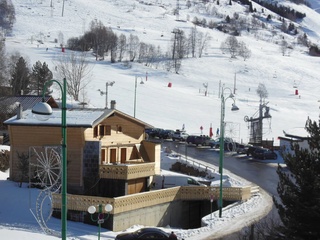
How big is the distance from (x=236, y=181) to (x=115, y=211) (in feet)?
41.6

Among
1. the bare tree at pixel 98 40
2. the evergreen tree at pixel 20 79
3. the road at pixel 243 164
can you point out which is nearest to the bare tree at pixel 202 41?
the bare tree at pixel 98 40

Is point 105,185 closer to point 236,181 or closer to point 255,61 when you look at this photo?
point 236,181

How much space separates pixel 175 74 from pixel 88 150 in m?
76.8

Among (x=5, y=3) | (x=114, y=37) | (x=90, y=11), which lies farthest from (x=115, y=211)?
(x=90, y=11)

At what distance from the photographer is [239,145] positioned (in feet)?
174

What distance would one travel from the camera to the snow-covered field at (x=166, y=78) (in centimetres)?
3027

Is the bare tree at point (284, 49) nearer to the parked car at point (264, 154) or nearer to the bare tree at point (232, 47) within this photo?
the bare tree at point (232, 47)

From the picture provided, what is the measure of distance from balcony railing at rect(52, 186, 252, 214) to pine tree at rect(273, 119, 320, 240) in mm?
12463

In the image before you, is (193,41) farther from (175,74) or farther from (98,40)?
(175,74)

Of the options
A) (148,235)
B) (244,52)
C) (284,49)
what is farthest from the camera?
(284,49)

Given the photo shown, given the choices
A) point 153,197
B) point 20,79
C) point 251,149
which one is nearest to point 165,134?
point 251,149

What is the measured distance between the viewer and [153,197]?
1186 inches

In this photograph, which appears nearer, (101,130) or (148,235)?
(148,235)

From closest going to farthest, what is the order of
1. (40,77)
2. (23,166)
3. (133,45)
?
(23,166)
(40,77)
(133,45)
